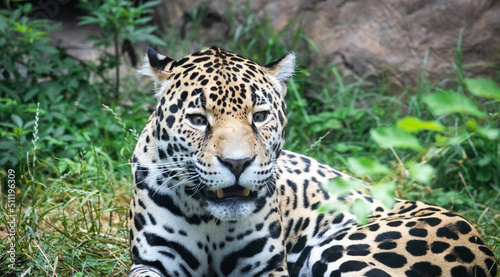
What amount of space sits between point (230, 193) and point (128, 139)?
2171mm

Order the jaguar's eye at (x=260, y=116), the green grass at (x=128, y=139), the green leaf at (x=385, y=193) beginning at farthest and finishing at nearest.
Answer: the green grass at (x=128, y=139) < the jaguar's eye at (x=260, y=116) < the green leaf at (x=385, y=193)

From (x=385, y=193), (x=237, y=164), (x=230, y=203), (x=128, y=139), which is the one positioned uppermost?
(x=385, y=193)

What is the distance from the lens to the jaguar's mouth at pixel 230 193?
135 inches

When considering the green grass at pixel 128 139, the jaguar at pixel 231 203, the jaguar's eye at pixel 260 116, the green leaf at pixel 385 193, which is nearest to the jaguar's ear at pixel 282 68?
the jaguar at pixel 231 203

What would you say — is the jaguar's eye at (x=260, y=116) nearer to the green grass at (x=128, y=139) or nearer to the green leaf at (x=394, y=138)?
the green grass at (x=128, y=139)

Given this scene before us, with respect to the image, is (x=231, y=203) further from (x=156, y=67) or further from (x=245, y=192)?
(x=156, y=67)

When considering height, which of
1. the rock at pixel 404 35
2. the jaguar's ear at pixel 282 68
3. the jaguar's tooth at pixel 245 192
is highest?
the jaguar's ear at pixel 282 68

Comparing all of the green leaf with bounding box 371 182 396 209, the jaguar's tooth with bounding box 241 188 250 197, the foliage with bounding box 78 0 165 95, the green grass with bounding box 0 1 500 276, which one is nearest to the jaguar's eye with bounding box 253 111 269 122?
the jaguar's tooth with bounding box 241 188 250 197

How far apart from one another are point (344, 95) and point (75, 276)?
4.84 metres

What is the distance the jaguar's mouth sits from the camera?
Answer: 3424mm

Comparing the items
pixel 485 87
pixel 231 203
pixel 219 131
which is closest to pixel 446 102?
pixel 485 87

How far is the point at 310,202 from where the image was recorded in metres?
4.54

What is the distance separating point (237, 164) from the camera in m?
3.19

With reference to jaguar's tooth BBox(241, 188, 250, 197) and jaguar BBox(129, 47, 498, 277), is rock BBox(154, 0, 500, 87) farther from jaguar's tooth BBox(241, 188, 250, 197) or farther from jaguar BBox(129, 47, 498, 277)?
jaguar's tooth BBox(241, 188, 250, 197)
